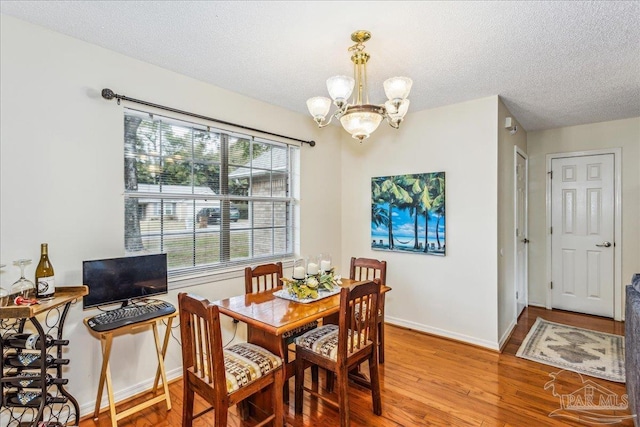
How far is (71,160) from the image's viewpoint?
2.15 meters

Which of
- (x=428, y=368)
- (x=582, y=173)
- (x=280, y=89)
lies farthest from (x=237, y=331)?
(x=582, y=173)

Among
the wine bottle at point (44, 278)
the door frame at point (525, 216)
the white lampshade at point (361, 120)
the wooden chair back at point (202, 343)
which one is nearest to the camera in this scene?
the wooden chair back at point (202, 343)

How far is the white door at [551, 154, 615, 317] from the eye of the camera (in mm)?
4117

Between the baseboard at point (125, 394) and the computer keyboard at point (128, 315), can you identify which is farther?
the baseboard at point (125, 394)

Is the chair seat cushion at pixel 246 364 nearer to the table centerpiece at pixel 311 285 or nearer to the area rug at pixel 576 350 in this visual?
the table centerpiece at pixel 311 285

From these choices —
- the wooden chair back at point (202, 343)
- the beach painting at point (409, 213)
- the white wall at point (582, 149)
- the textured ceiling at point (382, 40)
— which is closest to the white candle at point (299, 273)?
the wooden chair back at point (202, 343)

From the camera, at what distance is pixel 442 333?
11.6 ft

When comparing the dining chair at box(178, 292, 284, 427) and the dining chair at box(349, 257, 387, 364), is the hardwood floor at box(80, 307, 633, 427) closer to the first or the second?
the dining chair at box(349, 257, 387, 364)

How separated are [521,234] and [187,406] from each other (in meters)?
4.23

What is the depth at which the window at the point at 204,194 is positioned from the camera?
100 inches

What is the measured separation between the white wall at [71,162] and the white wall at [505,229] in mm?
3073

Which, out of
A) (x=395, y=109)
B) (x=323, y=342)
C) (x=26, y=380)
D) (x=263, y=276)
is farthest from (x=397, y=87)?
(x=26, y=380)

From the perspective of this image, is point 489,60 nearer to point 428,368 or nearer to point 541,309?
point 428,368

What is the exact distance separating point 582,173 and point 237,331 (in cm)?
474
